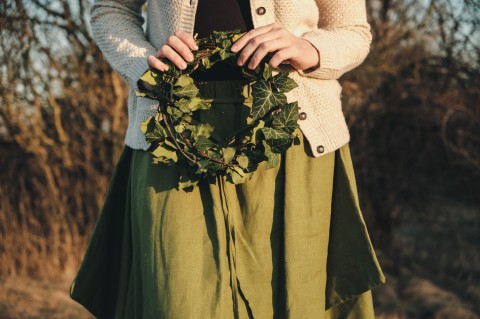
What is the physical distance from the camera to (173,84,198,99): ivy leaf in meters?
1.43

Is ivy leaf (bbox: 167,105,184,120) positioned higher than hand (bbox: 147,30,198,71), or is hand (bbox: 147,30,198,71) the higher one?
hand (bbox: 147,30,198,71)

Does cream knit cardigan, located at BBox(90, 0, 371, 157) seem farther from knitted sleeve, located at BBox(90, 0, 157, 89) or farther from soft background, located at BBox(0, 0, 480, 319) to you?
soft background, located at BBox(0, 0, 480, 319)

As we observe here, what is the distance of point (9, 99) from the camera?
4.03 m

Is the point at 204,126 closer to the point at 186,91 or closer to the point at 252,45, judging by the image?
the point at 186,91

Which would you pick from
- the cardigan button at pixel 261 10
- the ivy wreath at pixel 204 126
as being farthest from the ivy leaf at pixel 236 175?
the cardigan button at pixel 261 10

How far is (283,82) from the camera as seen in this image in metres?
1.44

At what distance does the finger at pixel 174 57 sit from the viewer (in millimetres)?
1392

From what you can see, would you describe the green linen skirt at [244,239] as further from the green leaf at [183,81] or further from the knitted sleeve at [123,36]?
the knitted sleeve at [123,36]

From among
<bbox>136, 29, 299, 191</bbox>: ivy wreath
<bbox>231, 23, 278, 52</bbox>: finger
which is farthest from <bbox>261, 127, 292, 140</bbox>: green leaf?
<bbox>231, 23, 278, 52</bbox>: finger

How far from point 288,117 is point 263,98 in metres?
0.08

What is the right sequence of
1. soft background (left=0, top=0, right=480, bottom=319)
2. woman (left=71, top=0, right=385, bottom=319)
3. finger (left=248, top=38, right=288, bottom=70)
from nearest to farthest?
finger (left=248, top=38, right=288, bottom=70) < woman (left=71, top=0, right=385, bottom=319) < soft background (left=0, top=0, right=480, bottom=319)

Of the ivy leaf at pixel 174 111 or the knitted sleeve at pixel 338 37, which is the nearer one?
the ivy leaf at pixel 174 111

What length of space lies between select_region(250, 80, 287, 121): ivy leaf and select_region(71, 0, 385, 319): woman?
6 centimetres

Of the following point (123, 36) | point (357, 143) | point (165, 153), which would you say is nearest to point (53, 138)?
point (357, 143)
